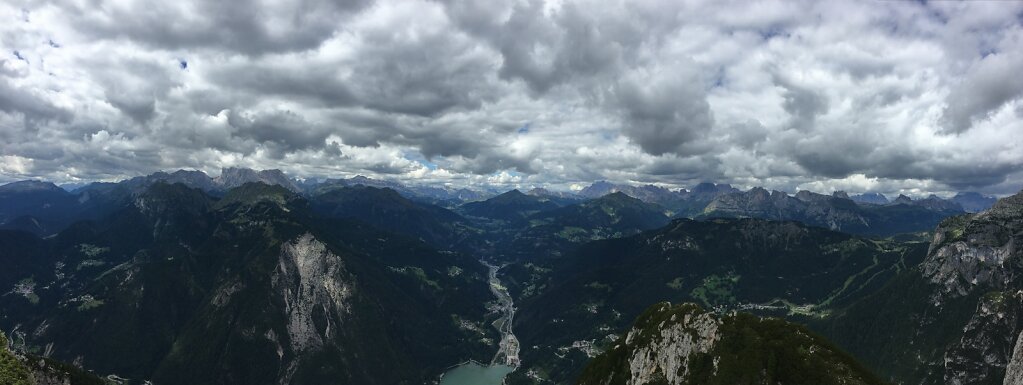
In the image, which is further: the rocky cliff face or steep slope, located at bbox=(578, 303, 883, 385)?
the rocky cliff face

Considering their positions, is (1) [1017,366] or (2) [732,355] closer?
(2) [732,355]

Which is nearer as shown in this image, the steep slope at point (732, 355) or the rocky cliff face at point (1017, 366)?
the steep slope at point (732, 355)

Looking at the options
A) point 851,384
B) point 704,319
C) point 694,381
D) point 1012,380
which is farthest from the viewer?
point 1012,380

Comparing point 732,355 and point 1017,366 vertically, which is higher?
point 732,355

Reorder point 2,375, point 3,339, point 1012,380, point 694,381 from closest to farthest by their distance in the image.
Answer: point 2,375, point 3,339, point 694,381, point 1012,380

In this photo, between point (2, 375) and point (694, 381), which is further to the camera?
point (694, 381)

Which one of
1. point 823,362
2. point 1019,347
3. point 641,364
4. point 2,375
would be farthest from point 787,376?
point 2,375

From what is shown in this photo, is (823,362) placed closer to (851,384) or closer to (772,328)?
(851,384)

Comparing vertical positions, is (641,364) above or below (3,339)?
below
